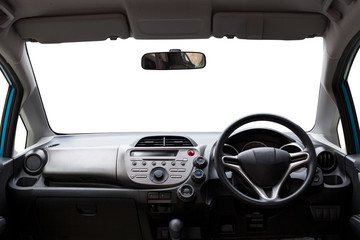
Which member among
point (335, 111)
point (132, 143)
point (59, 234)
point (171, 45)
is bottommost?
point (59, 234)

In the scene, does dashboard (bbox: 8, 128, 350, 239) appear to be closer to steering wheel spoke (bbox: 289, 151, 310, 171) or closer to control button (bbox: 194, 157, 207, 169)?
control button (bbox: 194, 157, 207, 169)

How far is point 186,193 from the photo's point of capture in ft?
9.95

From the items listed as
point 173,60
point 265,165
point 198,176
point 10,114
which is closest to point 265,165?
point 265,165

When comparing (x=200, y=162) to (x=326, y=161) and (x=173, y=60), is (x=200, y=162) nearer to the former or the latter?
(x=173, y=60)

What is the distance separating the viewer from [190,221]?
323 centimetres

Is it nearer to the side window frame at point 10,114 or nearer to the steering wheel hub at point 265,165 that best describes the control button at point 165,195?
the steering wheel hub at point 265,165

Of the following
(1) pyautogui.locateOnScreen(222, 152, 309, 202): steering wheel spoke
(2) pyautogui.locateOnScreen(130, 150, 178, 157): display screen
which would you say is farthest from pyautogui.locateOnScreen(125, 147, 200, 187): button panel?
(1) pyautogui.locateOnScreen(222, 152, 309, 202): steering wheel spoke

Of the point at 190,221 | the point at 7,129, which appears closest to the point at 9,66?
the point at 7,129

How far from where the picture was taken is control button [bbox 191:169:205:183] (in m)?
3.05

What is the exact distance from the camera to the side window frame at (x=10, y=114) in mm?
3480

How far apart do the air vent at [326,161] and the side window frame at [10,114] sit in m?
2.69

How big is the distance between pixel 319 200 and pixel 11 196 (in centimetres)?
257

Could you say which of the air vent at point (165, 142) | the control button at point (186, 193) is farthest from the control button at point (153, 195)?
the air vent at point (165, 142)

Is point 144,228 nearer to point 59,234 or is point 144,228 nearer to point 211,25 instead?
point 59,234
